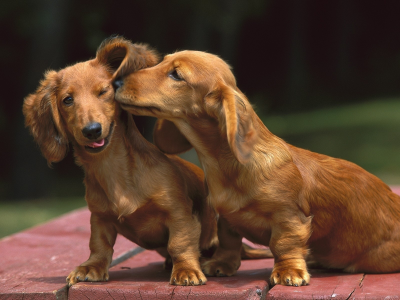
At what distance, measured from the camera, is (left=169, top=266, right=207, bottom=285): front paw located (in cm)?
311

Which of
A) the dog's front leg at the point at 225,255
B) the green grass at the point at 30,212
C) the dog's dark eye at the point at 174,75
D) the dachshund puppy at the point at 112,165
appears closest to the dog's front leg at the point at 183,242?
the dachshund puppy at the point at 112,165

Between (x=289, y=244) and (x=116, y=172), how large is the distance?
3.31ft

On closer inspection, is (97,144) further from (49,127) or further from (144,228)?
(144,228)

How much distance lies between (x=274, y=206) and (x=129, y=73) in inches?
42.1

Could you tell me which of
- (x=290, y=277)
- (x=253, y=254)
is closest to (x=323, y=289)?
(x=290, y=277)

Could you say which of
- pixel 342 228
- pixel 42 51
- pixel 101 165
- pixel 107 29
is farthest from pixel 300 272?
pixel 107 29

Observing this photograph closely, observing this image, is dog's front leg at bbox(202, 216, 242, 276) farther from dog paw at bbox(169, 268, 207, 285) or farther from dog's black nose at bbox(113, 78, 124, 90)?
dog's black nose at bbox(113, 78, 124, 90)

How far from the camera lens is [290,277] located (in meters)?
3.09

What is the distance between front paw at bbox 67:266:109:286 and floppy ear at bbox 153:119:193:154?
31.5 inches

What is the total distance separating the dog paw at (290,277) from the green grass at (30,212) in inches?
227

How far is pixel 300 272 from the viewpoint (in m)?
3.13

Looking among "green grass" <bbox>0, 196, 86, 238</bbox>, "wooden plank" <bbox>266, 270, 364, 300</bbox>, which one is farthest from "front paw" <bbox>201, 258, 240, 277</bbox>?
"green grass" <bbox>0, 196, 86, 238</bbox>

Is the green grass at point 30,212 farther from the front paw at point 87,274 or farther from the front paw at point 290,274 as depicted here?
the front paw at point 290,274

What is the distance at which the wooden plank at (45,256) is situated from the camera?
3.15 metres
